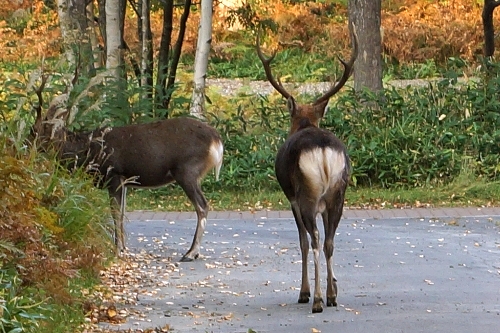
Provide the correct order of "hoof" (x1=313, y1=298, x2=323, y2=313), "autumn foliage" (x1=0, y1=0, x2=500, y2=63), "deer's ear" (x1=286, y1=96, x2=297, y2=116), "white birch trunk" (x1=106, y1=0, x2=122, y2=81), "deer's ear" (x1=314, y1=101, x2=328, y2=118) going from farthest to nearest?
"autumn foliage" (x1=0, y1=0, x2=500, y2=63) → "white birch trunk" (x1=106, y1=0, x2=122, y2=81) → "deer's ear" (x1=314, y1=101, x2=328, y2=118) → "deer's ear" (x1=286, y1=96, x2=297, y2=116) → "hoof" (x1=313, y1=298, x2=323, y2=313)

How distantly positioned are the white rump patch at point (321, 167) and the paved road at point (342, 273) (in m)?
1.01

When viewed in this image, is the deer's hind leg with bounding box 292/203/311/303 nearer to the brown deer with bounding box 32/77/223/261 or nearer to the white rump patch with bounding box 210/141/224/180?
the brown deer with bounding box 32/77/223/261

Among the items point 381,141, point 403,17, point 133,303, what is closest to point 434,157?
point 381,141

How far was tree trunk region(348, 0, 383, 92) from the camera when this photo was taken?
766 inches

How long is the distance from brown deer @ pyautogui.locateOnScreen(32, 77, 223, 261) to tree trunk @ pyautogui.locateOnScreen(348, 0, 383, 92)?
7539 millimetres

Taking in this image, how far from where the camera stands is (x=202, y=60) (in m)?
18.9

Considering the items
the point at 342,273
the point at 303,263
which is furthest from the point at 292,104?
the point at 342,273

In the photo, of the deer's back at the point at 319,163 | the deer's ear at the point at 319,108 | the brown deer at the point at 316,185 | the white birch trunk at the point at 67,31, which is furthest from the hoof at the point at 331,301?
the white birch trunk at the point at 67,31

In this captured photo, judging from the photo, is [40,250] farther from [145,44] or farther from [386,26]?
[386,26]

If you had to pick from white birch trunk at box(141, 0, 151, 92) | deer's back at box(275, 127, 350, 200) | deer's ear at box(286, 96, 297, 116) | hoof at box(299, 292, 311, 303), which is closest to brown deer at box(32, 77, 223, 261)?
deer's ear at box(286, 96, 297, 116)

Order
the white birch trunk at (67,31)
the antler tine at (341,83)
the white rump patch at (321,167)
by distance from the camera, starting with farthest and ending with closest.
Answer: the white birch trunk at (67,31) < the antler tine at (341,83) < the white rump patch at (321,167)

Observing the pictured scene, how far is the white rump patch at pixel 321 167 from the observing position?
29.6 ft

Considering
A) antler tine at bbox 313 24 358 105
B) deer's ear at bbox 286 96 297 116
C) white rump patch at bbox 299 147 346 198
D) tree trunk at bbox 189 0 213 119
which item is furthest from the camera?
tree trunk at bbox 189 0 213 119

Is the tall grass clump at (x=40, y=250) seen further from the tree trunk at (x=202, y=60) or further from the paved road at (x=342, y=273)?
the tree trunk at (x=202, y=60)
